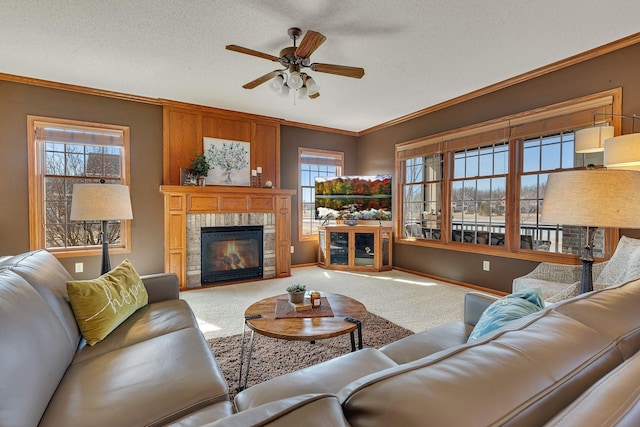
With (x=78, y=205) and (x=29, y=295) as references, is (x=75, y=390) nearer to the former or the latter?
(x=29, y=295)

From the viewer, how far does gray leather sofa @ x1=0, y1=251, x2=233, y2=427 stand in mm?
981

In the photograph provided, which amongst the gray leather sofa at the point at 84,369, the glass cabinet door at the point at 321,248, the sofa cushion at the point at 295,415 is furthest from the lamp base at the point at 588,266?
the glass cabinet door at the point at 321,248

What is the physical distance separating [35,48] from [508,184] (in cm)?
519

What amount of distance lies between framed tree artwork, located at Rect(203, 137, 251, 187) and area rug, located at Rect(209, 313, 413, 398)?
2.69 m

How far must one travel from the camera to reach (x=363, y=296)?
3770 millimetres

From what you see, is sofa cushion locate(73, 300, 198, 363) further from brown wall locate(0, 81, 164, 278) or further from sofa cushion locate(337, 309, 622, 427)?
brown wall locate(0, 81, 164, 278)

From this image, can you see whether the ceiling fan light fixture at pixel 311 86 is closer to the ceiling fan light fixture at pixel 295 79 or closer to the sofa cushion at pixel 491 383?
the ceiling fan light fixture at pixel 295 79

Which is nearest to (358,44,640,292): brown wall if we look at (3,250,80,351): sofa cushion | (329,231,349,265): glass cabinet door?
(329,231,349,265): glass cabinet door

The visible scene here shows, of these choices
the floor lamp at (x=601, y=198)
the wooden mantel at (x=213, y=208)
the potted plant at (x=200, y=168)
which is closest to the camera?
the floor lamp at (x=601, y=198)

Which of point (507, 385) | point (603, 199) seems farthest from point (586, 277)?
point (507, 385)

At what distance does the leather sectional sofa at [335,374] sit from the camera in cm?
50

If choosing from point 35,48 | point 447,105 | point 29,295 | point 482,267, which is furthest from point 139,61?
point 482,267

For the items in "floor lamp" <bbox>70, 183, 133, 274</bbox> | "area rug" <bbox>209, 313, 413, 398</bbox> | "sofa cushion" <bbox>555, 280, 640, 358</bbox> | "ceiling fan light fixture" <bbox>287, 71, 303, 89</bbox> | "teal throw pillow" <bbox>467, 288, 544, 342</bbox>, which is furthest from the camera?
"ceiling fan light fixture" <bbox>287, 71, 303, 89</bbox>

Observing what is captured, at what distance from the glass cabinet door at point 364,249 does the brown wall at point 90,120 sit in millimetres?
3053
